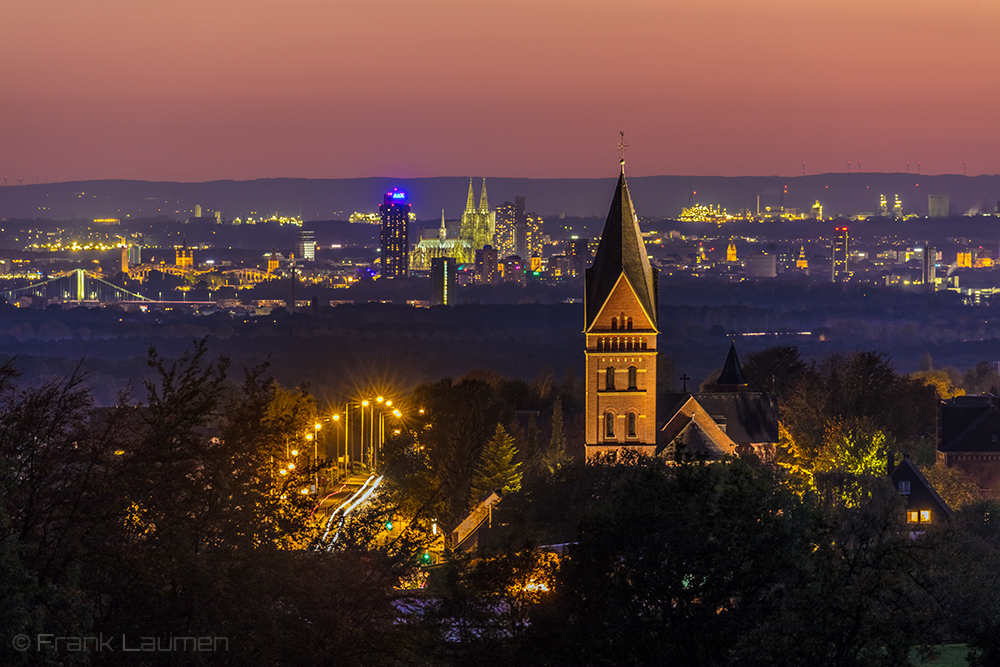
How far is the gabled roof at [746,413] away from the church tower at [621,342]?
11.4ft

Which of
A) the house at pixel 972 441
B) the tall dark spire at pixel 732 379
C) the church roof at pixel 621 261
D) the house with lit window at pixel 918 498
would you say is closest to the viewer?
the house with lit window at pixel 918 498

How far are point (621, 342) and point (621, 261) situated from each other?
338 centimetres

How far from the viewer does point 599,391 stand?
231 ft

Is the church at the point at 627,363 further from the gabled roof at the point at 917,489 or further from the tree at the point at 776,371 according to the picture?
the tree at the point at 776,371

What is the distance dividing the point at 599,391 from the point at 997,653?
144 feet

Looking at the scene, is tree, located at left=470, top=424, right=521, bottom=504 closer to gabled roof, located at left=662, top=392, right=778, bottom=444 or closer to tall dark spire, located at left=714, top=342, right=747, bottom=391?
gabled roof, located at left=662, top=392, right=778, bottom=444

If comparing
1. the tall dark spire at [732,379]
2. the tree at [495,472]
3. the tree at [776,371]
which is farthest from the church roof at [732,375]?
the tree at [495,472]

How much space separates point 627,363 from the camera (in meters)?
70.7

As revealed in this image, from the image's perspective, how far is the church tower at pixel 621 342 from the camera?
230ft

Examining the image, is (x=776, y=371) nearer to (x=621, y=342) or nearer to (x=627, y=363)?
(x=621, y=342)

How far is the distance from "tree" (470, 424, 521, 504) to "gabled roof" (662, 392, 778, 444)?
10.5 meters

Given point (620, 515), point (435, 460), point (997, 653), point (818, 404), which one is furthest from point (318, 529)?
point (818, 404)

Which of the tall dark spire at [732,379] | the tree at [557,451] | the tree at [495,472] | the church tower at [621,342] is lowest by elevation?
the tree at [557,451]

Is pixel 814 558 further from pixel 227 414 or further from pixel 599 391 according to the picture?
pixel 599 391
